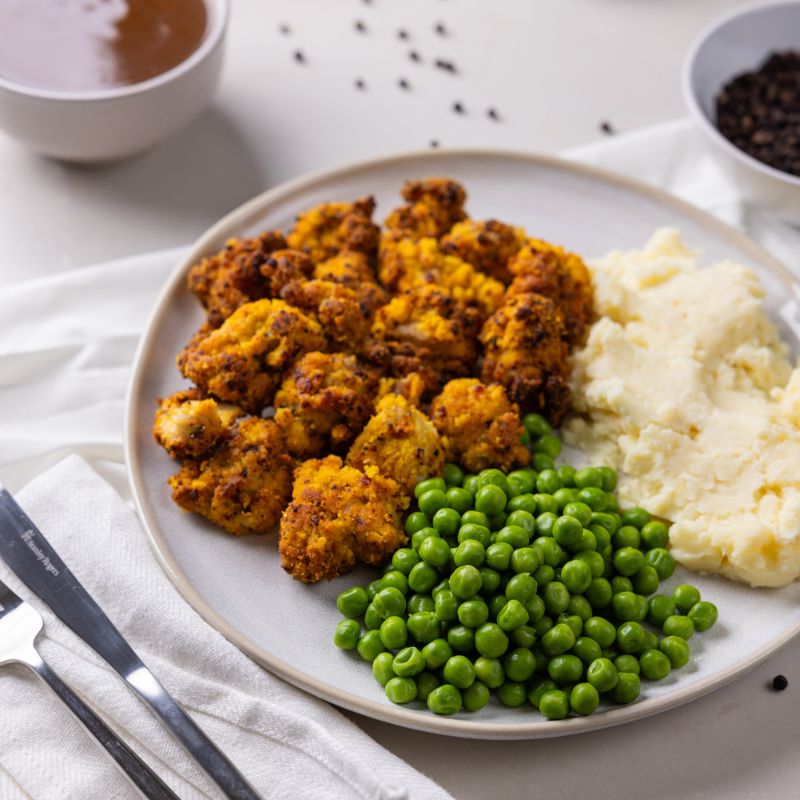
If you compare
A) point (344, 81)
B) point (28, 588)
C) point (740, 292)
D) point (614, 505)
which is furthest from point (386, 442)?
point (344, 81)

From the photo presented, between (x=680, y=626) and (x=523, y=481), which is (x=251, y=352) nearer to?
(x=523, y=481)

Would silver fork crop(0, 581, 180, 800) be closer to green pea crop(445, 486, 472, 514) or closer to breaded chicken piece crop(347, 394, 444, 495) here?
breaded chicken piece crop(347, 394, 444, 495)

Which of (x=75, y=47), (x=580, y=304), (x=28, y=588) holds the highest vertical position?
(x=75, y=47)

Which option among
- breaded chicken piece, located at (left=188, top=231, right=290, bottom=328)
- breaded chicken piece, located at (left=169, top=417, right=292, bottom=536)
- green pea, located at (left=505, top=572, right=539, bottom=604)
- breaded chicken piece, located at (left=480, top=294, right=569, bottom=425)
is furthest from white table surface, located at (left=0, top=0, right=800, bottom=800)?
green pea, located at (left=505, top=572, right=539, bottom=604)

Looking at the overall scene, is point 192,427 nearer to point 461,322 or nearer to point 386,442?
point 386,442

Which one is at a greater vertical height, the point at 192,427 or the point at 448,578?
the point at 192,427

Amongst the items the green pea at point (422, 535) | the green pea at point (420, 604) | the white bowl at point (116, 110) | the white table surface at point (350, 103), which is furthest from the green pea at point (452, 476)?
the white bowl at point (116, 110)
